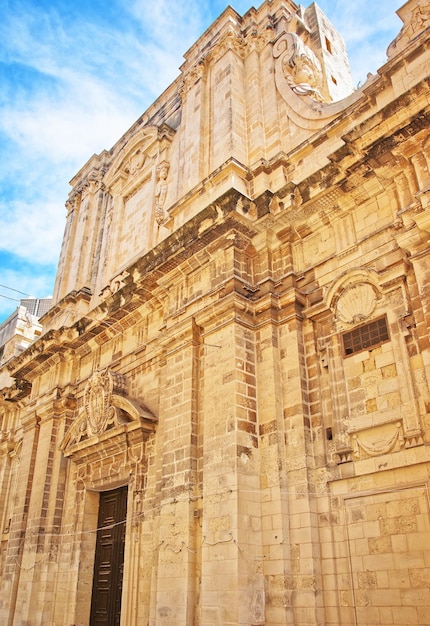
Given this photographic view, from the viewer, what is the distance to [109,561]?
10.0 meters

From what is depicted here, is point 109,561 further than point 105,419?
No

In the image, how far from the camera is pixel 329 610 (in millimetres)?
6359

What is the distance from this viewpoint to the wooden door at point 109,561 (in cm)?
955

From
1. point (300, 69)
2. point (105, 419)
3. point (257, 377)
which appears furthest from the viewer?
point (105, 419)

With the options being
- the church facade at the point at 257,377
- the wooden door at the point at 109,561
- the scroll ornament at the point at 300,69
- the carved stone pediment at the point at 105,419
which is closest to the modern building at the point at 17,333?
the church facade at the point at 257,377

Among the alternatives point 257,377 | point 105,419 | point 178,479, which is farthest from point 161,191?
point 178,479

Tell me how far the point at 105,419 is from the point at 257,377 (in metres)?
3.81

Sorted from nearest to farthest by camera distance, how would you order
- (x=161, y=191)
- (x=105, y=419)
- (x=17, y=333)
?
(x=105, y=419) → (x=161, y=191) → (x=17, y=333)

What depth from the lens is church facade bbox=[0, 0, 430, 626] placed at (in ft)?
21.4

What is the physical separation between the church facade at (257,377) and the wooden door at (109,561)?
5cm

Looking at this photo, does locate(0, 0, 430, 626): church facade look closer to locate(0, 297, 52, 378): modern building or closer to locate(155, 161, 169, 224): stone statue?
locate(155, 161, 169, 224): stone statue

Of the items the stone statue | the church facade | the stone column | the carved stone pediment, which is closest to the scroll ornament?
the church facade

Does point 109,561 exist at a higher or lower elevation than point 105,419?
lower

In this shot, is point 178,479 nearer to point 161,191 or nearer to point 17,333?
point 161,191
